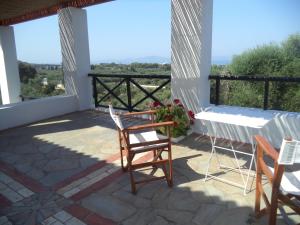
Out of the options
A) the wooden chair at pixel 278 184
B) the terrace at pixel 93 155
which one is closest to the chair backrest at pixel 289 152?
the wooden chair at pixel 278 184

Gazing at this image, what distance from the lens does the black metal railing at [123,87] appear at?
5363mm

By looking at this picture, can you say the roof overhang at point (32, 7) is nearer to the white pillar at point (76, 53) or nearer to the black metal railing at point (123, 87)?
the white pillar at point (76, 53)

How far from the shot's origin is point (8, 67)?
853 centimetres

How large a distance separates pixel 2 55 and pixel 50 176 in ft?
22.6

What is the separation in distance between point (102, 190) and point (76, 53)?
442 centimetres

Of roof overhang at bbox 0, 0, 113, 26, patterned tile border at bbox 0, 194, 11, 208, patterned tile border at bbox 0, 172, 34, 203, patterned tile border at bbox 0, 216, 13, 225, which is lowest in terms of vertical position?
patterned tile border at bbox 0, 216, 13, 225

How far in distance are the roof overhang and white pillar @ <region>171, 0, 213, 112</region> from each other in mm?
2306

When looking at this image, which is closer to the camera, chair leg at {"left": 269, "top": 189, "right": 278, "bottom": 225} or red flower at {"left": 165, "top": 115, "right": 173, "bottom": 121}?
chair leg at {"left": 269, "top": 189, "right": 278, "bottom": 225}

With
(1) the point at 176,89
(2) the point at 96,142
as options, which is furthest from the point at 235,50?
(2) the point at 96,142

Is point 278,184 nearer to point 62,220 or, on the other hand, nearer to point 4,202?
point 62,220

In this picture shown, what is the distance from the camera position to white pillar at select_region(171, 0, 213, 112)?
411 centimetres

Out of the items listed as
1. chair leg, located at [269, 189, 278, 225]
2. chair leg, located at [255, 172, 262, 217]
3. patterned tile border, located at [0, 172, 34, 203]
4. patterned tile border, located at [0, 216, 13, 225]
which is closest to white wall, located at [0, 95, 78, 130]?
patterned tile border, located at [0, 172, 34, 203]

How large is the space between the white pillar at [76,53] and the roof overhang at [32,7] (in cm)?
18

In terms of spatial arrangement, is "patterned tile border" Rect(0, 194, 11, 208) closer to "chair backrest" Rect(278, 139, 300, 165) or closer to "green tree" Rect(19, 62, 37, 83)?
"chair backrest" Rect(278, 139, 300, 165)
